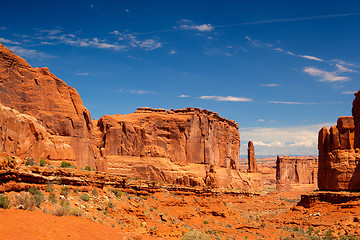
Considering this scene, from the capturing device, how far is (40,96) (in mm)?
33969

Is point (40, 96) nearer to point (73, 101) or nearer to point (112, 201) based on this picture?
point (73, 101)

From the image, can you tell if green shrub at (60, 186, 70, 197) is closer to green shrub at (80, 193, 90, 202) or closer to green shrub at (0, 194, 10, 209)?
green shrub at (80, 193, 90, 202)

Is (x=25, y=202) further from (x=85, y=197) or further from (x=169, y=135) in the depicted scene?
(x=169, y=135)

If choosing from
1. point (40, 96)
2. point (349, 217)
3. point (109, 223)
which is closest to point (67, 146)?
point (40, 96)

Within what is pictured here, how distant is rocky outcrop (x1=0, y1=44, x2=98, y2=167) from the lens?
103 ft

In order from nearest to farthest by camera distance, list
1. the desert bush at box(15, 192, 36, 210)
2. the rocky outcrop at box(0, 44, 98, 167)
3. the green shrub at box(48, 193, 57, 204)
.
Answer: the desert bush at box(15, 192, 36, 210), the green shrub at box(48, 193, 57, 204), the rocky outcrop at box(0, 44, 98, 167)

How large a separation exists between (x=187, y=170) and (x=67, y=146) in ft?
91.2

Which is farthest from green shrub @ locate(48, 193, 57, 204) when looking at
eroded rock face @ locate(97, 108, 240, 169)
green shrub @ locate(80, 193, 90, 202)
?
eroded rock face @ locate(97, 108, 240, 169)

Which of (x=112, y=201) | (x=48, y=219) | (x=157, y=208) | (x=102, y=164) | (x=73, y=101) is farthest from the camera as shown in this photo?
(x=102, y=164)

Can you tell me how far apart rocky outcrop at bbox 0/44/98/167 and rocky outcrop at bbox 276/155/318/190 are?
288ft

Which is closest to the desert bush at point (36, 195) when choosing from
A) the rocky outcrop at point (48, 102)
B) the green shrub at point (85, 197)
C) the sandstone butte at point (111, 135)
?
the green shrub at point (85, 197)

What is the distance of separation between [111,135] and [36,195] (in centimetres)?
3761

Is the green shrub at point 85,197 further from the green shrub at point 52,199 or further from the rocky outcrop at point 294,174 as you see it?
the rocky outcrop at point 294,174

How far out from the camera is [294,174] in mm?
118625
